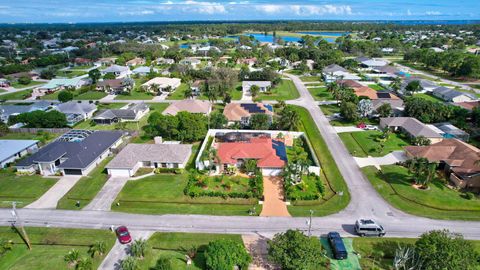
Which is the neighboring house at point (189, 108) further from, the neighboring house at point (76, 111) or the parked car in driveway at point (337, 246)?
the parked car in driveway at point (337, 246)

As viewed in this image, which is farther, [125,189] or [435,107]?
[435,107]

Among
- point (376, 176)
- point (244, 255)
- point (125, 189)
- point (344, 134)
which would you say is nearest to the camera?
point (244, 255)

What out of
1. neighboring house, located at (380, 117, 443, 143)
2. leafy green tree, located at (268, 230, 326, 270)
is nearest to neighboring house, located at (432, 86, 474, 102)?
neighboring house, located at (380, 117, 443, 143)

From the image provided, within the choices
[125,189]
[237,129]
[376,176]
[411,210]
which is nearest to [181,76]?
[237,129]

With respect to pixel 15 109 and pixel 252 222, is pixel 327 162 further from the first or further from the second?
pixel 15 109

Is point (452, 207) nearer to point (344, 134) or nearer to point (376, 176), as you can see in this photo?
point (376, 176)

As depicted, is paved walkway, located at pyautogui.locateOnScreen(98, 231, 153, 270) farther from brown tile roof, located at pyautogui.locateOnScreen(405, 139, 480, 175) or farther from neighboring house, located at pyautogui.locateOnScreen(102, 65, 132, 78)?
neighboring house, located at pyautogui.locateOnScreen(102, 65, 132, 78)
